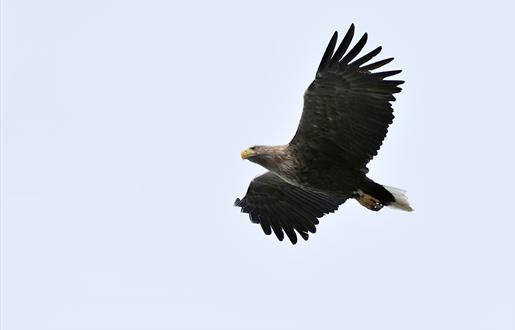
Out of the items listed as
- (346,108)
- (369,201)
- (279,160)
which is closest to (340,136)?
(346,108)

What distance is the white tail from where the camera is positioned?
46.0 ft

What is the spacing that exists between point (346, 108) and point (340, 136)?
19.4 inches

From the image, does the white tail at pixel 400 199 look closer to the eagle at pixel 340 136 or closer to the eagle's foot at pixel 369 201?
the eagle at pixel 340 136

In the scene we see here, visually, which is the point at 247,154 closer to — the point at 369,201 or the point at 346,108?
the point at 346,108

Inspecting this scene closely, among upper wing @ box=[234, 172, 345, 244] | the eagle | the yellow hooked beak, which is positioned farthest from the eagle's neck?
upper wing @ box=[234, 172, 345, 244]

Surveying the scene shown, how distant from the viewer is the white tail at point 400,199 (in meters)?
14.0

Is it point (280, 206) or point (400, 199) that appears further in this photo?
point (280, 206)

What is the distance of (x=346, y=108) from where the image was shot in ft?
43.4

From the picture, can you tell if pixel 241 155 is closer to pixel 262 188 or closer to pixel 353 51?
pixel 262 188

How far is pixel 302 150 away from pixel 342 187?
0.82 metres

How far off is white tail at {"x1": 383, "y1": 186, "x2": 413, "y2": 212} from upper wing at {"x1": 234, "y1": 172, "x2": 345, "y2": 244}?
59.4 inches

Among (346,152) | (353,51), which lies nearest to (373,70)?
(353,51)

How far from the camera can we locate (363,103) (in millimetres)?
13125

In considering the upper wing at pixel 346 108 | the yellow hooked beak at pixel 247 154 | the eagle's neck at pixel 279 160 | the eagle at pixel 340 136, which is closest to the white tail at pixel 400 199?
the eagle at pixel 340 136
